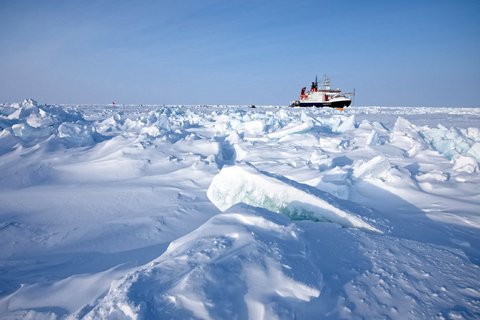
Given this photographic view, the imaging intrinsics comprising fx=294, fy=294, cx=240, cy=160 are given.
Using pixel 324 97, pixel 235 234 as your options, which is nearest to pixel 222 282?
pixel 235 234

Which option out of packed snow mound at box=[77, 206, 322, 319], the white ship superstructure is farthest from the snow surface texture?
the white ship superstructure

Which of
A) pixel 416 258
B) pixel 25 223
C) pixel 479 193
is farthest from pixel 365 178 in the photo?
pixel 25 223

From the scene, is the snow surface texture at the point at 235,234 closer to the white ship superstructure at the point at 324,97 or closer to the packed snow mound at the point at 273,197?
the packed snow mound at the point at 273,197

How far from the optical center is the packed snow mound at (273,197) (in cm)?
269

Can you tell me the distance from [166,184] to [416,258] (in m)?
3.87

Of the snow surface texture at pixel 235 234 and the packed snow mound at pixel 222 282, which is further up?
the packed snow mound at pixel 222 282

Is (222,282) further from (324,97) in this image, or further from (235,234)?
(324,97)

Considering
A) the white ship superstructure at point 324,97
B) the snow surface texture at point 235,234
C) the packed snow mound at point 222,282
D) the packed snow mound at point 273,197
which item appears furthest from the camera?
the white ship superstructure at point 324,97

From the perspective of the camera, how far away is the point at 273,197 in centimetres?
302

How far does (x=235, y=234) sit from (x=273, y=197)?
3.75ft

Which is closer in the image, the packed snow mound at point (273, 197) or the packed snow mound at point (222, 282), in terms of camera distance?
the packed snow mound at point (222, 282)

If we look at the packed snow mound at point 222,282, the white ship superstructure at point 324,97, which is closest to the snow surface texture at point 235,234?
the packed snow mound at point 222,282

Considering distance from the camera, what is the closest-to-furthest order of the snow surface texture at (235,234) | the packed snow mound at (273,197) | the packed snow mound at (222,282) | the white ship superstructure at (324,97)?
1. the packed snow mound at (222,282)
2. the snow surface texture at (235,234)
3. the packed snow mound at (273,197)
4. the white ship superstructure at (324,97)

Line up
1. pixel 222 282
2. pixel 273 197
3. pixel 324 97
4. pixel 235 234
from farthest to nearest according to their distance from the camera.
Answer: pixel 324 97 < pixel 273 197 < pixel 235 234 < pixel 222 282
